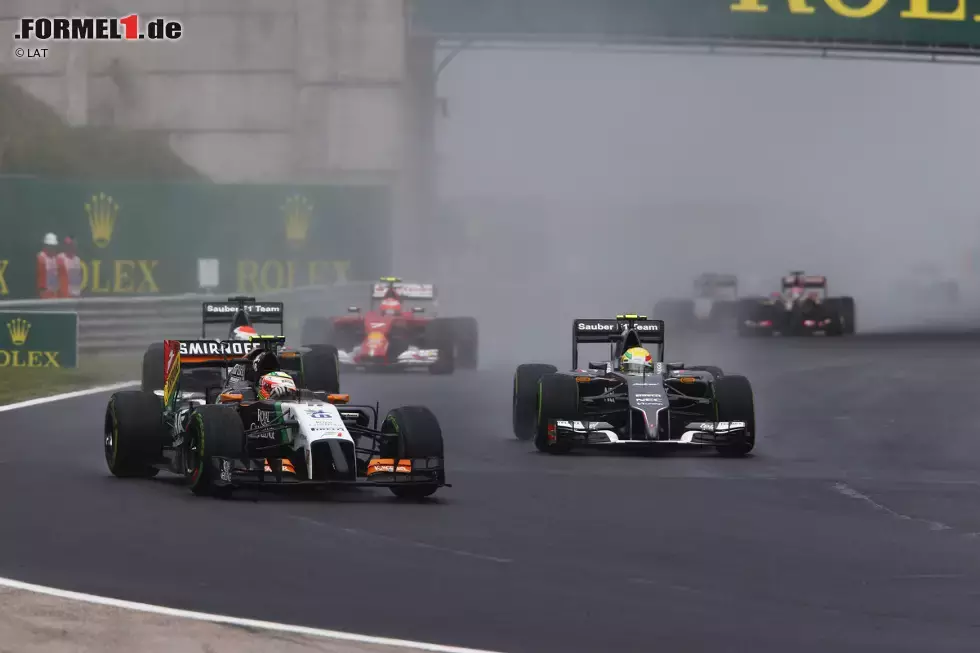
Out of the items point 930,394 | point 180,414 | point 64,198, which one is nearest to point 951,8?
point 64,198

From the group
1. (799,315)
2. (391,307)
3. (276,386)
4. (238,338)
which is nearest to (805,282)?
(799,315)

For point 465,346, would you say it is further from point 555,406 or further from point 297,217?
point 297,217

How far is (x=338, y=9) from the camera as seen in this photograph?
60500 mm

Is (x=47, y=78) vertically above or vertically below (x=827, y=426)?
above

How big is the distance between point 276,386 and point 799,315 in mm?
35029

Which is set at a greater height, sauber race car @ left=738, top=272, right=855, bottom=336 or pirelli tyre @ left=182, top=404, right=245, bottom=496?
sauber race car @ left=738, top=272, right=855, bottom=336

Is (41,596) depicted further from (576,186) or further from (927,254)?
(927,254)

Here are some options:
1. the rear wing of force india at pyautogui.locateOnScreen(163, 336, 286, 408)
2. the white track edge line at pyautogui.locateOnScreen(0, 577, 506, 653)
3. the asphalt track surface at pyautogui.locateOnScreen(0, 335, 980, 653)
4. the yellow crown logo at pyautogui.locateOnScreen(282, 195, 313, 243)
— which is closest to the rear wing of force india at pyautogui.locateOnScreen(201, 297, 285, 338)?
the asphalt track surface at pyautogui.locateOnScreen(0, 335, 980, 653)

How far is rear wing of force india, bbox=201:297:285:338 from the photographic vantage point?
2162 centimetres

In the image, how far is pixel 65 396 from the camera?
26141 mm

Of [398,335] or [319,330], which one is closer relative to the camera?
[398,335]

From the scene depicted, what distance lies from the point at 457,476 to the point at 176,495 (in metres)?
2.92

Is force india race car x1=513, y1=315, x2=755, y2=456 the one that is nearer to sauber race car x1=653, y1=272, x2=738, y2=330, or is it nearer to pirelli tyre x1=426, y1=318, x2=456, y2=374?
pirelli tyre x1=426, y1=318, x2=456, y2=374

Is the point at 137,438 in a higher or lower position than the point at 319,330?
lower
